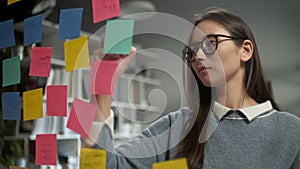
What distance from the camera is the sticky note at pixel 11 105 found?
925mm

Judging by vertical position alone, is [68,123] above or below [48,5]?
below

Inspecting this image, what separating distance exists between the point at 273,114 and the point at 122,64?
0.33m

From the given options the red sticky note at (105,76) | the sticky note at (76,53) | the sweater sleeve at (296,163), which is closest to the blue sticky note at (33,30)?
the sticky note at (76,53)

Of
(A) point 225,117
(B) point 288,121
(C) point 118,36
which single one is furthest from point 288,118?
(C) point 118,36

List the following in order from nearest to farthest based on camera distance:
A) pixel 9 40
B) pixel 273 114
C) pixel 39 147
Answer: pixel 273 114 < pixel 39 147 < pixel 9 40

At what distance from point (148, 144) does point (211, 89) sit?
0.58 feet

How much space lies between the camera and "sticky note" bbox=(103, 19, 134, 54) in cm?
70

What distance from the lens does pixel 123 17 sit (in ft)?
2.32

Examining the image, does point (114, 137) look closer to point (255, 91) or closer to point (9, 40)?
point (255, 91)

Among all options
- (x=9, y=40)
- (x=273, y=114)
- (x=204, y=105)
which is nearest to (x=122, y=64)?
(x=204, y=105)

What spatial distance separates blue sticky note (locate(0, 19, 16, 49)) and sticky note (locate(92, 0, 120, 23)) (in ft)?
1.13

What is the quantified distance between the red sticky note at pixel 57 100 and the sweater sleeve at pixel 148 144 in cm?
15

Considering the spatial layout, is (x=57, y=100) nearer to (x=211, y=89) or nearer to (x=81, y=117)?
(x=81, y=117)

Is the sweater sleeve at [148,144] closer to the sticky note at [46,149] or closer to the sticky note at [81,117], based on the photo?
the sticky note at [81,117]
